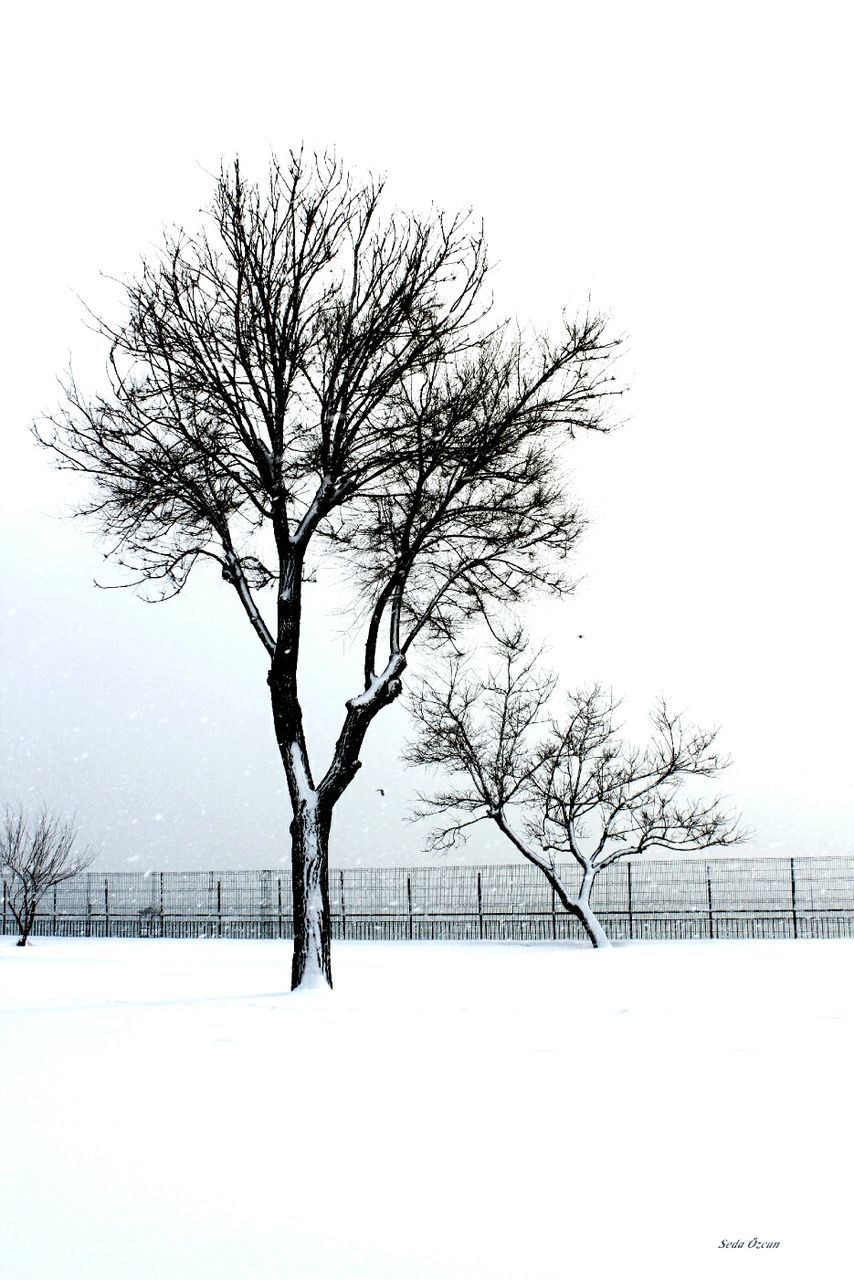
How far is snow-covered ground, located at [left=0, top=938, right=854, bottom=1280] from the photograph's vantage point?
4.95 m

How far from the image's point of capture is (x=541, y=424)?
17.0 metres

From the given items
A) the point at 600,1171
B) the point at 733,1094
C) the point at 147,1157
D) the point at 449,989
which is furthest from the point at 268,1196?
the point at 449,989

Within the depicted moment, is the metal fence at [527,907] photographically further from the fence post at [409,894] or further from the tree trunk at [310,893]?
the tree trunk at [310,893]

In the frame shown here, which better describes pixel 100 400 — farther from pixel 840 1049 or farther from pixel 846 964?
pixel 846 964

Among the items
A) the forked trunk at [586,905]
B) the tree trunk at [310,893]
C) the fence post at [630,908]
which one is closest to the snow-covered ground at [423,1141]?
the tree trunk at [310,893]

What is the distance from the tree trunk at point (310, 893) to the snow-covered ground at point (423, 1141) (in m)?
1.96

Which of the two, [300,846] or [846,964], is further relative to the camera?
[846,964]

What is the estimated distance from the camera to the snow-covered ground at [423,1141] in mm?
4949

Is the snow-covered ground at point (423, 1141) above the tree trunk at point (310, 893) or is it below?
below

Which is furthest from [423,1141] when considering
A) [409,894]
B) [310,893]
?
[409,894]

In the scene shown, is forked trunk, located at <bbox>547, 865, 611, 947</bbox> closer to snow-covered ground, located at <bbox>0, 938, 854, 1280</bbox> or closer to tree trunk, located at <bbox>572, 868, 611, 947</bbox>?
tree trunk, located at <bbox>572, 868, 611, 947</bbox>

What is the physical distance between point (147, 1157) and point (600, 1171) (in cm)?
229

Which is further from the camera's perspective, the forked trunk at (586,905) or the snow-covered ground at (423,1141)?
the forked trunk at (586,905)

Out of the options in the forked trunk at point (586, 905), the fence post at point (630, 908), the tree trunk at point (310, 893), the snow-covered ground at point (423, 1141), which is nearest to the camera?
the snow-covered ground at point (423, 1141)
